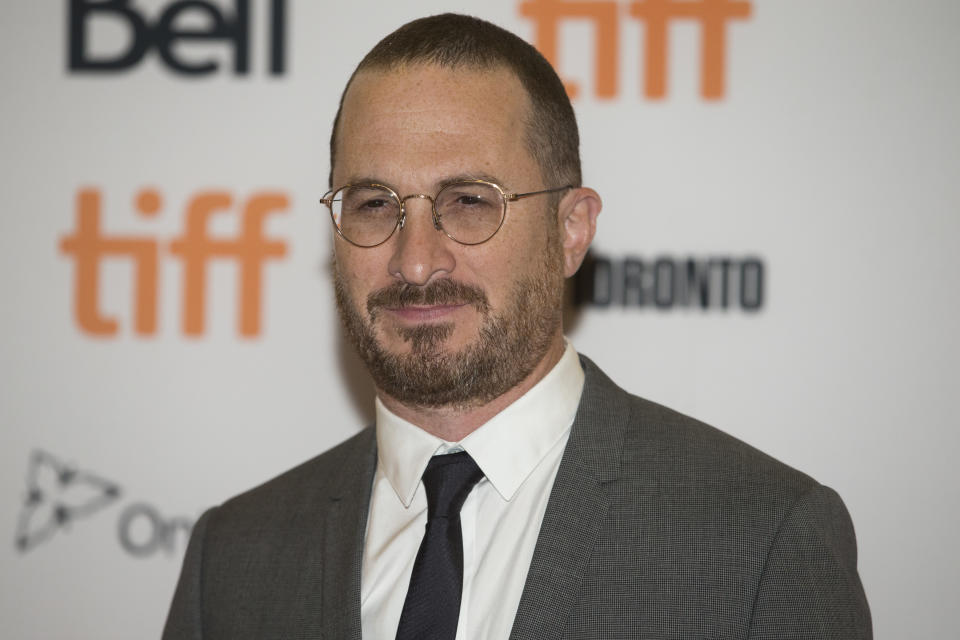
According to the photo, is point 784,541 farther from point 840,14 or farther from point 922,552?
point 840,14

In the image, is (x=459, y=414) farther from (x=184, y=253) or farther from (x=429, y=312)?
(x=184, y=253)

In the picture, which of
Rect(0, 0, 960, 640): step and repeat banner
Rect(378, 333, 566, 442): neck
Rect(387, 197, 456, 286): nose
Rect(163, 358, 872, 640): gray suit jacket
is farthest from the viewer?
Rect(0, 0, 960, 640): step and repeat banner

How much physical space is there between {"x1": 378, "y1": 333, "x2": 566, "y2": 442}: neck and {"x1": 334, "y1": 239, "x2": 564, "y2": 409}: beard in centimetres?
2

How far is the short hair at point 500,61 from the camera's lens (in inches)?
70.3

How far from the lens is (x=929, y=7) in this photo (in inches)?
107

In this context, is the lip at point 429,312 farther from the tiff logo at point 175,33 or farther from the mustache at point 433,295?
the tiff logo at point 175,33

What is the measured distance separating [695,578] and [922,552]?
1407mm

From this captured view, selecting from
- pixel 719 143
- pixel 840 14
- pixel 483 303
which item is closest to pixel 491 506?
pixel 483 303

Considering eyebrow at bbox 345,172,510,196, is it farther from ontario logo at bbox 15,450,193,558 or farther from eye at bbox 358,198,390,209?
ontario logo at bbox 15,450,193,558

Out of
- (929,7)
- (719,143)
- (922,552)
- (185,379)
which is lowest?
(922,552)

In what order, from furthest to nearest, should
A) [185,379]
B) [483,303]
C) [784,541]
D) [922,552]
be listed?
[185,379], [922,552], [483,303], [784,541]

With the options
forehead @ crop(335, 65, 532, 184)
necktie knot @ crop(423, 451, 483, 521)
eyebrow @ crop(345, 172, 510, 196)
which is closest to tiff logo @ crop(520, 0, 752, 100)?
forehead @ crop(335, 65, 532, 184)

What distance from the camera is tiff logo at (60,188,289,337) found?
9.46 ft

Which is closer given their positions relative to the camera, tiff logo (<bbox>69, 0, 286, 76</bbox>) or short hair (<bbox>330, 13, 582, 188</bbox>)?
short hair (<bbox>330, 13, 582, 188</bbox>)
